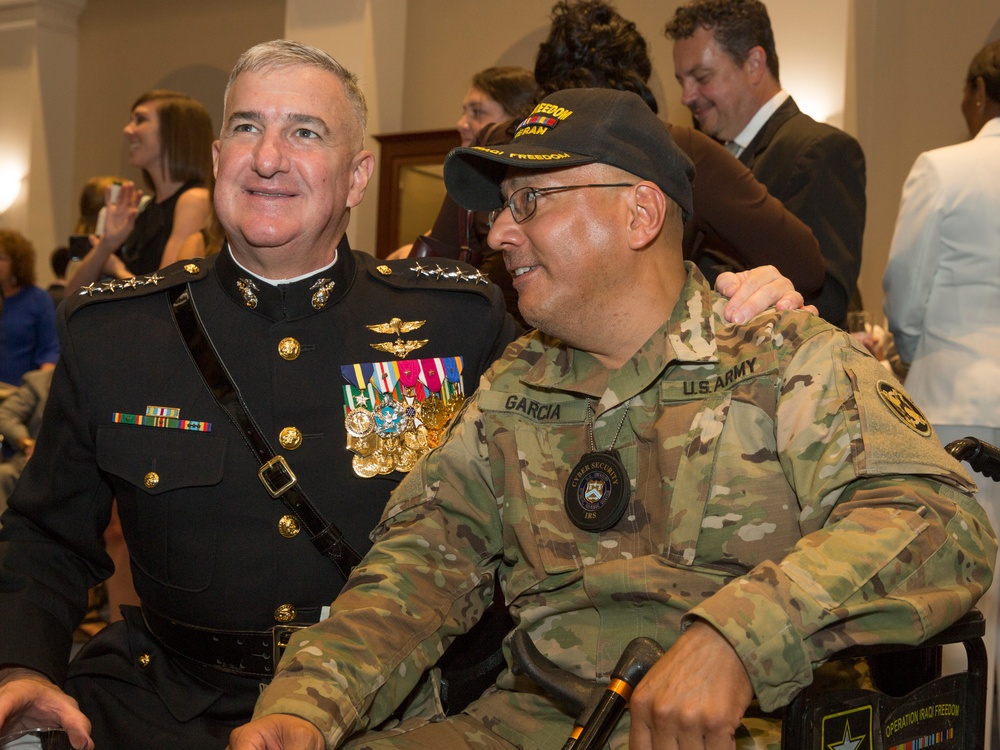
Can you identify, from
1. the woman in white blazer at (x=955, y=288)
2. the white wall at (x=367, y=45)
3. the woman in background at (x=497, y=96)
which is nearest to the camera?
the woman in white blazer at (x=955, y=288)

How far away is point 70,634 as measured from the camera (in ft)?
5.95

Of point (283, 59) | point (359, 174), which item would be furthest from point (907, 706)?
point (283, 59)

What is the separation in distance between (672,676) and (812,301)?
62.6 inches

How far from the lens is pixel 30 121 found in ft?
31.5

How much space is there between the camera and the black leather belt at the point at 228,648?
185 cm

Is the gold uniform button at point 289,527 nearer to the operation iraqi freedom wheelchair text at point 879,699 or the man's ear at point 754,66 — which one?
the operation iraqi freedom wheelchair text at point 879,699

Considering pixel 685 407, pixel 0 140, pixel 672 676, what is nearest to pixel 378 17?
pixel 0 140

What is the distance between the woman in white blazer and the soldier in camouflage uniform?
1.34 metres

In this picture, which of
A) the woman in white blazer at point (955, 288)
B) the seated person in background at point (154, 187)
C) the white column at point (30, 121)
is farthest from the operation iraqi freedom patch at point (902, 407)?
the white column at point (30, 121)

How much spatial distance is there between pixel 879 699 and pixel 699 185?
1.23 m

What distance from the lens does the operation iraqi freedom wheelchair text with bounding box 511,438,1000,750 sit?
1.29 metres

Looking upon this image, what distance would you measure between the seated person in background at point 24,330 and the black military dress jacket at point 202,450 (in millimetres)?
3111

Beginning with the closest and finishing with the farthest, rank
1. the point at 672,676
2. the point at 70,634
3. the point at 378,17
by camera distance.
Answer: the point at 672,676
the point at 70,634
the point at 378,17

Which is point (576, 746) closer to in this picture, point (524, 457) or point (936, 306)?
point (524, 457)
